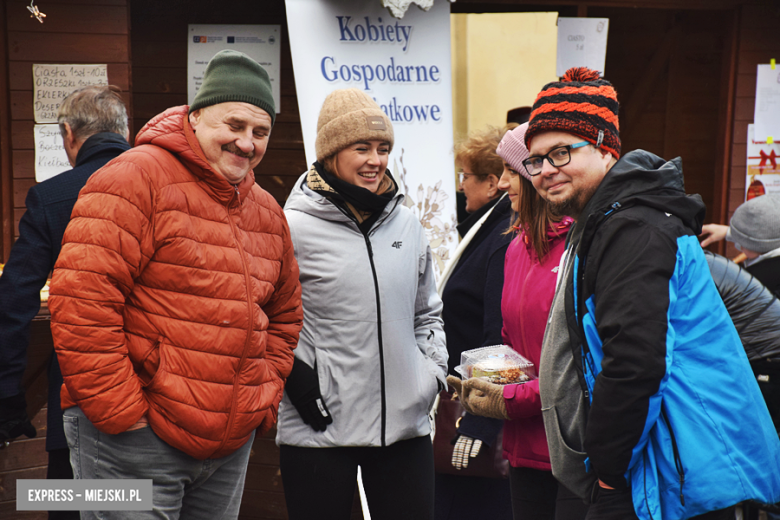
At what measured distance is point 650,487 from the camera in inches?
66.2

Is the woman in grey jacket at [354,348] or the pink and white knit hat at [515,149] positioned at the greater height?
the pink and white knit hat at [515,149]

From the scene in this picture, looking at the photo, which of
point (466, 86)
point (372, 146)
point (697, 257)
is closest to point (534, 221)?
point (372, 146)

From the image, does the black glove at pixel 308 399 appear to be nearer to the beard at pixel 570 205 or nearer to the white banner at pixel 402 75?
the beard at pixel 570 205

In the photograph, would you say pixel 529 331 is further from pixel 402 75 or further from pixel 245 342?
pixel 402 75

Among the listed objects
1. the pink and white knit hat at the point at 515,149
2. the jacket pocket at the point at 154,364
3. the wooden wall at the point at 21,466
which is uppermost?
the pink and white knit hat at the point at 515,149

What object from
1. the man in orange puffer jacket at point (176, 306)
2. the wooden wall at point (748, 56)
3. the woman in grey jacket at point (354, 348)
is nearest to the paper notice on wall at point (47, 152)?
the woman in grey jacket at point (354, 348)

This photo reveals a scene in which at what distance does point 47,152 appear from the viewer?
14.1ft

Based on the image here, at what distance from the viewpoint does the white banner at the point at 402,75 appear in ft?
13.9

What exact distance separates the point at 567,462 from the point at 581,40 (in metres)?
3.94

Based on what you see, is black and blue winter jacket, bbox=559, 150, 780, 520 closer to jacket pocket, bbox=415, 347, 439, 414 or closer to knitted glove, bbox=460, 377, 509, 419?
knitted glove, bbox=460, 377, 509, 419

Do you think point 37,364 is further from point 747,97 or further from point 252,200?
point 747,97

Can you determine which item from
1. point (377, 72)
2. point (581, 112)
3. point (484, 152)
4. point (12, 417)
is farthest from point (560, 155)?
point (377, 72)

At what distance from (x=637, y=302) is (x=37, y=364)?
7.99 ft

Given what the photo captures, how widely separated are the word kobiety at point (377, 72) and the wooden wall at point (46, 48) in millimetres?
1286
